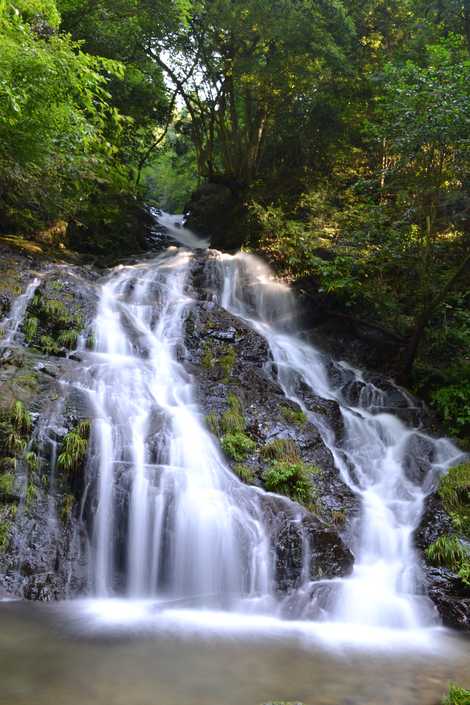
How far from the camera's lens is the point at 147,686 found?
147 inches

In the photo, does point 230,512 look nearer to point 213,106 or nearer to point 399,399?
point 399,399

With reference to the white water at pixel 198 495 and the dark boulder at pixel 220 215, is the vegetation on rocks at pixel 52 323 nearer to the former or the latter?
the white water at pixel 198 495

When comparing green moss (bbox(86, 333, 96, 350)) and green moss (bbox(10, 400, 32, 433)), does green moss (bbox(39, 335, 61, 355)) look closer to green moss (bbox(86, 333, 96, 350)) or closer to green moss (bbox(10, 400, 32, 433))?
green moss (bbox(86, 333, 96, 350))

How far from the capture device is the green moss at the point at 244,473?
283 inches

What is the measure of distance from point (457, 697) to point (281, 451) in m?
4.39

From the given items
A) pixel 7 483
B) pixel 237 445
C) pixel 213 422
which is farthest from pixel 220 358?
pixel 7 483

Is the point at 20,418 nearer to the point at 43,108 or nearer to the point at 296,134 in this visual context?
the point at 43,108

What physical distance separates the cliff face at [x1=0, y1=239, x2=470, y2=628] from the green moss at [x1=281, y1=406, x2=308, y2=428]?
0.10ft

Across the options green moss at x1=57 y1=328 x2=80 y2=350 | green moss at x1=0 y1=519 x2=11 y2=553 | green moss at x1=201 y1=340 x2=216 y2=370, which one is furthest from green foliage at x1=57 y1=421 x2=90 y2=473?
green moss at x1=201 y1=340 x2=216 y2=370

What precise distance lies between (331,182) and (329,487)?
36.8ft

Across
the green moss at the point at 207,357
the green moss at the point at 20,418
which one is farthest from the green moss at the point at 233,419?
the green moss at the point at 20,418

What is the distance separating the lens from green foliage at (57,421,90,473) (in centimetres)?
636

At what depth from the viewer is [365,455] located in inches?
349

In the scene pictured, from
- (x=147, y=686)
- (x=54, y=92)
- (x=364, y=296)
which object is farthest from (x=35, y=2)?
(x=147, y=686)
